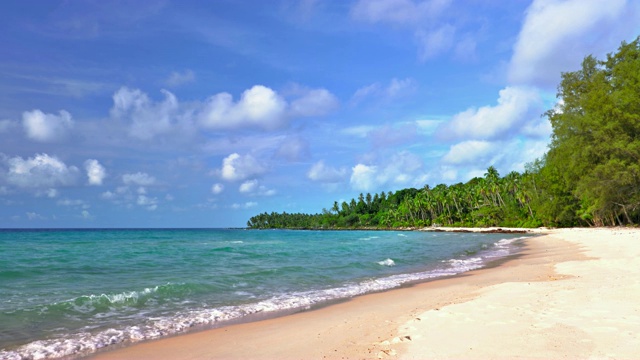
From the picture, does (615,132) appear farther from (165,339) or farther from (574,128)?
(165,339)

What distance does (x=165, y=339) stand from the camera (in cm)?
827

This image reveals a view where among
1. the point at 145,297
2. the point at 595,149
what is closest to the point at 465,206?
the point at 595,149

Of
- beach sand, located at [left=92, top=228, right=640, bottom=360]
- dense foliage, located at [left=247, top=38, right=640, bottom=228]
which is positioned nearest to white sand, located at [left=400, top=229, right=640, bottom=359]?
beach sand, located at [left=92, top=228, right=640, bottom=360]

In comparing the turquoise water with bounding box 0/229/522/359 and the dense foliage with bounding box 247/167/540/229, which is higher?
the dense foliage with bounding box 247/167/540/229

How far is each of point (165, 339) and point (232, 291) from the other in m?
5.90

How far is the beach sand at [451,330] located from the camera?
605cm

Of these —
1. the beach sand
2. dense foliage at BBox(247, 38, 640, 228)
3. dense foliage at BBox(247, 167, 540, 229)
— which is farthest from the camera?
dense foliage at BBox(247, 167, 540, 229)

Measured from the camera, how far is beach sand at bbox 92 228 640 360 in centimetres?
605

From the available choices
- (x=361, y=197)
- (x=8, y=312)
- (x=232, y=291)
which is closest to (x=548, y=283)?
(x=232, y=291)

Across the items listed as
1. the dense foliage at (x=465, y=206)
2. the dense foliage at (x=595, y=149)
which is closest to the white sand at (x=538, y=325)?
the dense foliage at (x=595, y=149)

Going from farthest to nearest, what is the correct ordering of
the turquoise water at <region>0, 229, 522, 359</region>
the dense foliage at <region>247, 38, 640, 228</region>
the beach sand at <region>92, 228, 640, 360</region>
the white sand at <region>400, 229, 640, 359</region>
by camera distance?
the dense foliage at <region>247, 38, 640, 228</region> < the turquoise water at <region>0, 229, 522, 359</region> < the beach sand at <region>92, 228, 640, 360</region> < the white sand at <region>400, 229, 640, 359</region>

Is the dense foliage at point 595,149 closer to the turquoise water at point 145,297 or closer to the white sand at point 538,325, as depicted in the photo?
the turquoise water at point 145,297

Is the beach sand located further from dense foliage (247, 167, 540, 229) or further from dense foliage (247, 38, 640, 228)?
dense foliage (247, 167, 540, 229)

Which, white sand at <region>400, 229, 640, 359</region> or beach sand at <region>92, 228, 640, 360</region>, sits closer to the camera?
white sand at <region>400, 229, 640, 359</region>
